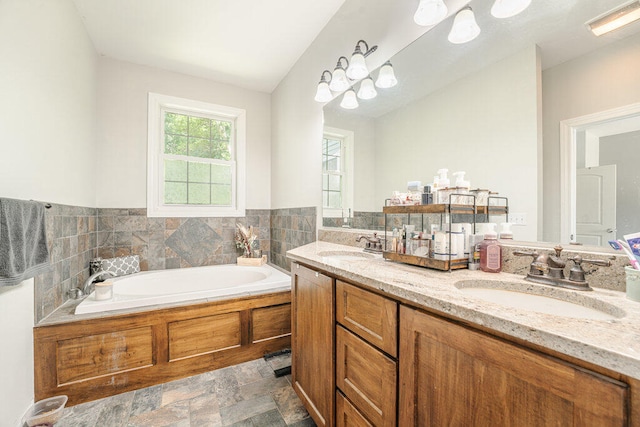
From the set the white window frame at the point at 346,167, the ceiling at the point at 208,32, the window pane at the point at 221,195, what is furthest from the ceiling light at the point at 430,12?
the window pane at the point at 221,195

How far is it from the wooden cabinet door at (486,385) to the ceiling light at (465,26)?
4.16 ft

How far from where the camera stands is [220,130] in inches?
132

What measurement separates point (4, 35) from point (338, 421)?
95.1 inches

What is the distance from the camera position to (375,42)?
1.79 m

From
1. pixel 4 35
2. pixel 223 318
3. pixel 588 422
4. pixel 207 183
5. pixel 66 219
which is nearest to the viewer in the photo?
pixel 588 422

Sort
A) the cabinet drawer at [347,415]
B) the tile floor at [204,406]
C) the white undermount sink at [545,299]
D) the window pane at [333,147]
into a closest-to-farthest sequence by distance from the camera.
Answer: the white undermount sink at [545,299]
the cabinet drawer at [347,415]
the tile floor at [204,406]
the window pane at [333,147]

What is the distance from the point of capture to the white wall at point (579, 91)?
838mm

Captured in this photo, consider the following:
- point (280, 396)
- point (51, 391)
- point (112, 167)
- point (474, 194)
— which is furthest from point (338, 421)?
point (112, 167)

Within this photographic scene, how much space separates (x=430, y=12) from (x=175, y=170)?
9.36ft

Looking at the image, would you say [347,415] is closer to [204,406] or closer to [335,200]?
[204,406]

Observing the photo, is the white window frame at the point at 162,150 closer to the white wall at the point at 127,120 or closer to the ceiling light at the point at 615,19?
the white wall at the point at 127,120

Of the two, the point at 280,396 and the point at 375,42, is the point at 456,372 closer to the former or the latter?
the point at 280,396

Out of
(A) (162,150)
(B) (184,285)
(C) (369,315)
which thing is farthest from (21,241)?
(A) (162,150)

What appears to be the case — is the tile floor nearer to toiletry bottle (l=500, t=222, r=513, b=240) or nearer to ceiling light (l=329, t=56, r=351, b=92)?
toiletry bottle (l=500, t=222, r=513, b=240)
